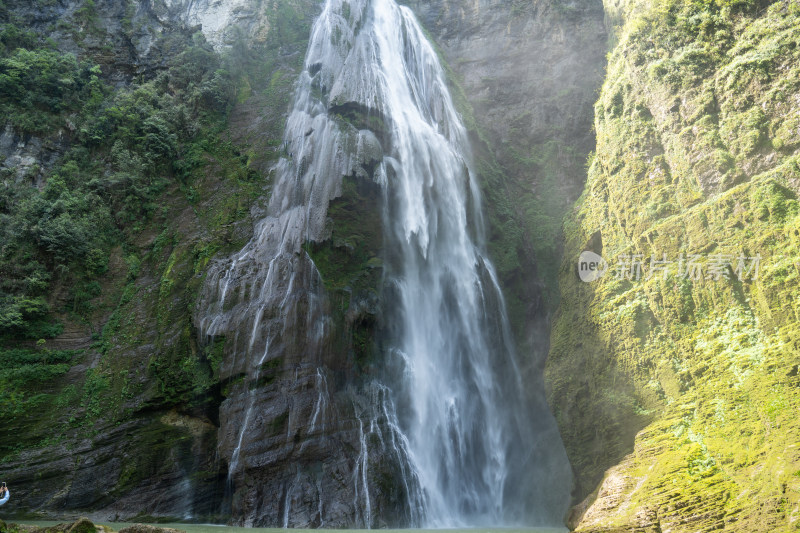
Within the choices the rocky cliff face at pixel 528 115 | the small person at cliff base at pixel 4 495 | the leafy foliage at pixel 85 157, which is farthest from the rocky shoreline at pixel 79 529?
the rocky cliff face at pixel 528 115

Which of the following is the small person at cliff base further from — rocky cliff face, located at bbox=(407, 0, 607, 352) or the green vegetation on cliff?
rocky cliff face, located at bbox=(407, 0, 607, 352)

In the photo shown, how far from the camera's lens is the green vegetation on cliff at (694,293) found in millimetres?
8852

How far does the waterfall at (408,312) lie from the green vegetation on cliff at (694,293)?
2.85 meters

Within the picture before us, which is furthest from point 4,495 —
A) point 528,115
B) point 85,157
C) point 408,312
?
point 528,115

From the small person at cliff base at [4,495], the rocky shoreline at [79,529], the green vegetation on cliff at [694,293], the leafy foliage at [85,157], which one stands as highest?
the leafy foliage at [85,157]

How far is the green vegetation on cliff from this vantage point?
8852 mm

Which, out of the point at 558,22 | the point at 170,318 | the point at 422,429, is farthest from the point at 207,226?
the point at 558,22

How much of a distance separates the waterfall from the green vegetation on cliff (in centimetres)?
285

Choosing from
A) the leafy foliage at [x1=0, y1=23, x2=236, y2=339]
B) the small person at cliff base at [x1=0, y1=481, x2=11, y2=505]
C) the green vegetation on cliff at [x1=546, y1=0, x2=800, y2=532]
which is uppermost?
the leafy foliage at [x1=0, y1=23, x2=236, y2=339]

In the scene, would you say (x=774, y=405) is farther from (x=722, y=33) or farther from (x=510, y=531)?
(x=722, y=33)

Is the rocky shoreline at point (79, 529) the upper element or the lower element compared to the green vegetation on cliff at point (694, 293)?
lower

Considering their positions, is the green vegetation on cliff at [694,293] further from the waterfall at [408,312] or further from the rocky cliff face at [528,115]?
the rocky cliff face at [528,115]

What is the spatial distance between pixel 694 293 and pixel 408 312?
8.72 m

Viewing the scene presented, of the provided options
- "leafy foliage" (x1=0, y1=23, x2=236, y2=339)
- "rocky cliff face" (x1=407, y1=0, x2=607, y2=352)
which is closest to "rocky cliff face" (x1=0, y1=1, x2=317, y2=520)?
"leafy foliage" (x1=0, y1=23, x2=236, y2=339)
